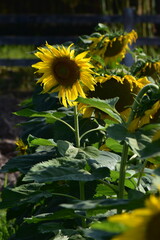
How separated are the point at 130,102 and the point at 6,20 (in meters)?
8.57

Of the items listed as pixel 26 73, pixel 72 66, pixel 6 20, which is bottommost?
pixel 26 73

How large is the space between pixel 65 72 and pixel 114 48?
1.23 meters

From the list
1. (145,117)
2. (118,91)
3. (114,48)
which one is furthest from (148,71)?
(145,117)

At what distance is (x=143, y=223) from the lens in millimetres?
852

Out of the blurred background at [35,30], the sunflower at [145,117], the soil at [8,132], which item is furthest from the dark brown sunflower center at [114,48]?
the sunflower at [145,117]

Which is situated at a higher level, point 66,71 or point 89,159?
point 66,71

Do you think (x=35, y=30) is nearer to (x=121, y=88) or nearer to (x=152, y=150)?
(x=121, y=88)

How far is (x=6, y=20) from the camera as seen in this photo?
10.8m

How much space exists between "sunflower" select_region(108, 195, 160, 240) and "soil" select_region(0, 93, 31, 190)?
3213 mm

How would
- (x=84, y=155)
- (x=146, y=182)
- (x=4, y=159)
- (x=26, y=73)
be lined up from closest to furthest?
1. (x=84, y=155)
2. (x=146, y=182)
3. (x=4, y=159)
4. (x=26, y=73)

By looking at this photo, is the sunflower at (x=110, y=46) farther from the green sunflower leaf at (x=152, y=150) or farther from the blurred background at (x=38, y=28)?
the blurred background at (x=38, y=28)

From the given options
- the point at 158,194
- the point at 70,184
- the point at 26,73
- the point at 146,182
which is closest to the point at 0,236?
the point at 70,184

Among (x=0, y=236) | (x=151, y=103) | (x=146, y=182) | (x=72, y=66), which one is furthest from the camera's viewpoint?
(x=0, y=236)

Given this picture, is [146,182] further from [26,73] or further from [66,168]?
[26,73]
